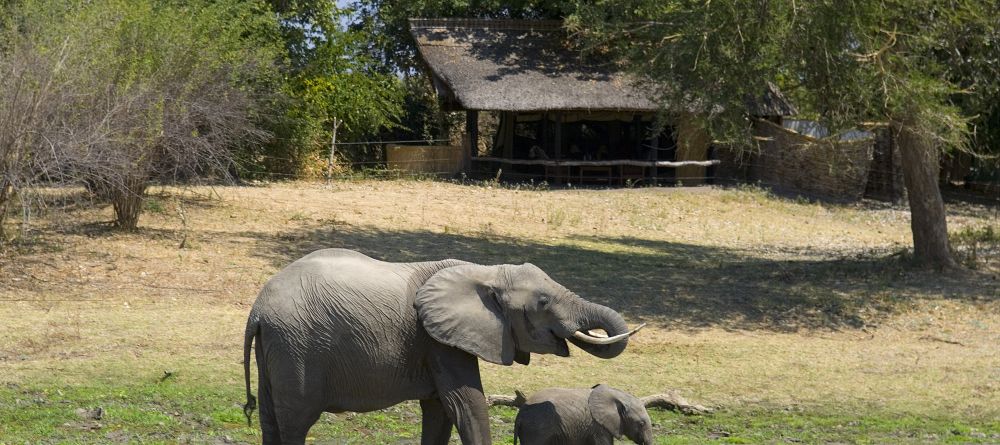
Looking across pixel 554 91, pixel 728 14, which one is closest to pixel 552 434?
pixel 728 14

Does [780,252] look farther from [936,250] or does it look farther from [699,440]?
[699,440]

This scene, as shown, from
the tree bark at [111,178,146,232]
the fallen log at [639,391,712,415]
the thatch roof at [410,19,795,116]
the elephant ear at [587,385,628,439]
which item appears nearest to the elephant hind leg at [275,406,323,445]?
the elephant ear at [587,385,628,439]

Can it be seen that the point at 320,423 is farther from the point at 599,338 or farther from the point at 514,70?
the point at 514,70

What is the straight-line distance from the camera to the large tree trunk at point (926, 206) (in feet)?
60.3

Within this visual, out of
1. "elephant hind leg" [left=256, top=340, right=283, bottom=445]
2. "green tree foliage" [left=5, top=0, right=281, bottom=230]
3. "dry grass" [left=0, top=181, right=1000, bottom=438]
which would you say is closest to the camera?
"elephant hind leg" [left=256, top=340, right=283, bottom=445]

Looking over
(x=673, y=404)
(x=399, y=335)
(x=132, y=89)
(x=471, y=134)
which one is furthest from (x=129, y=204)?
(x=471, y=134)

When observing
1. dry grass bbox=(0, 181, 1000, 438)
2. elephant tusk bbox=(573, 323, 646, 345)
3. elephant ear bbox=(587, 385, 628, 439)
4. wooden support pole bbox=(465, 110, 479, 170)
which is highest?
wooden support pole bbox=(465, 110, 479, 170)

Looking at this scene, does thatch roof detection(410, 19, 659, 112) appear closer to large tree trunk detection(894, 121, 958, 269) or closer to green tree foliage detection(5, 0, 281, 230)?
green tree foliage detection(5, 0, 281, 230)

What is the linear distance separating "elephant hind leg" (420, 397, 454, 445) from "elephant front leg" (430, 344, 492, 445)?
411 mm

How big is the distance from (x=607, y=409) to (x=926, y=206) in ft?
38.9

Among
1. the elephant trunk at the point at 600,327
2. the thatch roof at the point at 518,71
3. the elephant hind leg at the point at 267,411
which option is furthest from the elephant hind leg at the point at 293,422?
the thatch roof at the point at 518,71

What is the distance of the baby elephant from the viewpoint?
27.1ft

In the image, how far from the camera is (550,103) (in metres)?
32.0

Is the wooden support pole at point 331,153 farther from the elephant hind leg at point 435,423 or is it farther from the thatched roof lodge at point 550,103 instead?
the elephant hind leg at point 435,423
